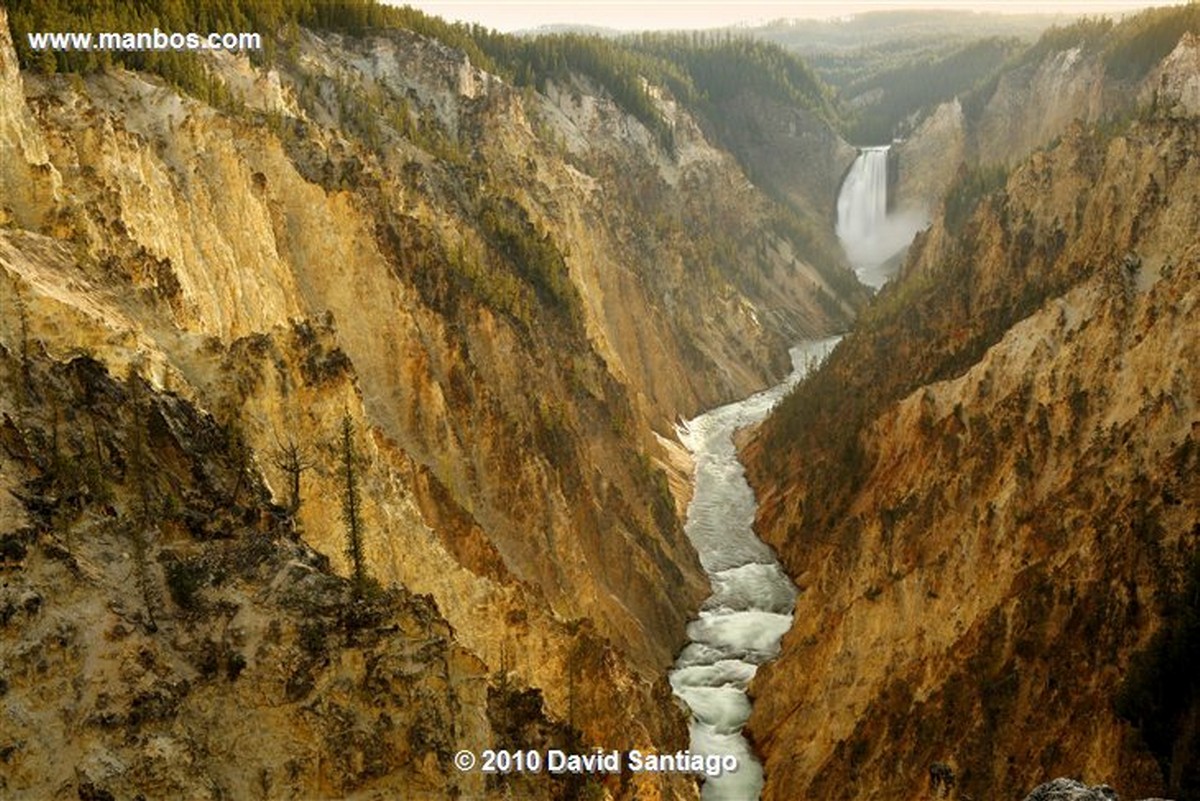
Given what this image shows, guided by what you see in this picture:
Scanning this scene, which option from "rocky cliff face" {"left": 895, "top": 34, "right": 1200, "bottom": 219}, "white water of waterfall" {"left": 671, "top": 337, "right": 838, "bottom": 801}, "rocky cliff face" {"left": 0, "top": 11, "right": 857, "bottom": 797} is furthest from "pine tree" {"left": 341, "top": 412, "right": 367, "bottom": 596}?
"rocky cliff face" {"left": 895, "top": 34, "right": 1200, "bottom": 219}

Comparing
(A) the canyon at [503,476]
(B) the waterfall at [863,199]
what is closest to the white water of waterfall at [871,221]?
(B) the waterfall at [863,199]

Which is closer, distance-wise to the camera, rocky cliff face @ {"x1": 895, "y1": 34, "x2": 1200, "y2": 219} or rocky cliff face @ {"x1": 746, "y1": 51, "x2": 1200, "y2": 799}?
rocky cliff face @ {"x1": 746, "y1": 51, "x2": 1200, "y2": 799}

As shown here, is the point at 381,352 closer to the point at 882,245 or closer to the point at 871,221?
the point at 882,245

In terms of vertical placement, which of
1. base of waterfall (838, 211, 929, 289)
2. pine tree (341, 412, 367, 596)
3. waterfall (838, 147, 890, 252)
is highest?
waterfall (838, 147, 890, 252)

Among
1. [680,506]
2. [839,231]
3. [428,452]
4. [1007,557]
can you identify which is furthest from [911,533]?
[839,231]

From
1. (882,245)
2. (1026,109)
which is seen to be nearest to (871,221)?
(882,245)

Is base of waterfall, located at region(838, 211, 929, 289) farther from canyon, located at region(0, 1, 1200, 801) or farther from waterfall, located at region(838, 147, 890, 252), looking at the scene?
canyon, located at region(0, 1, 1200, 801)
